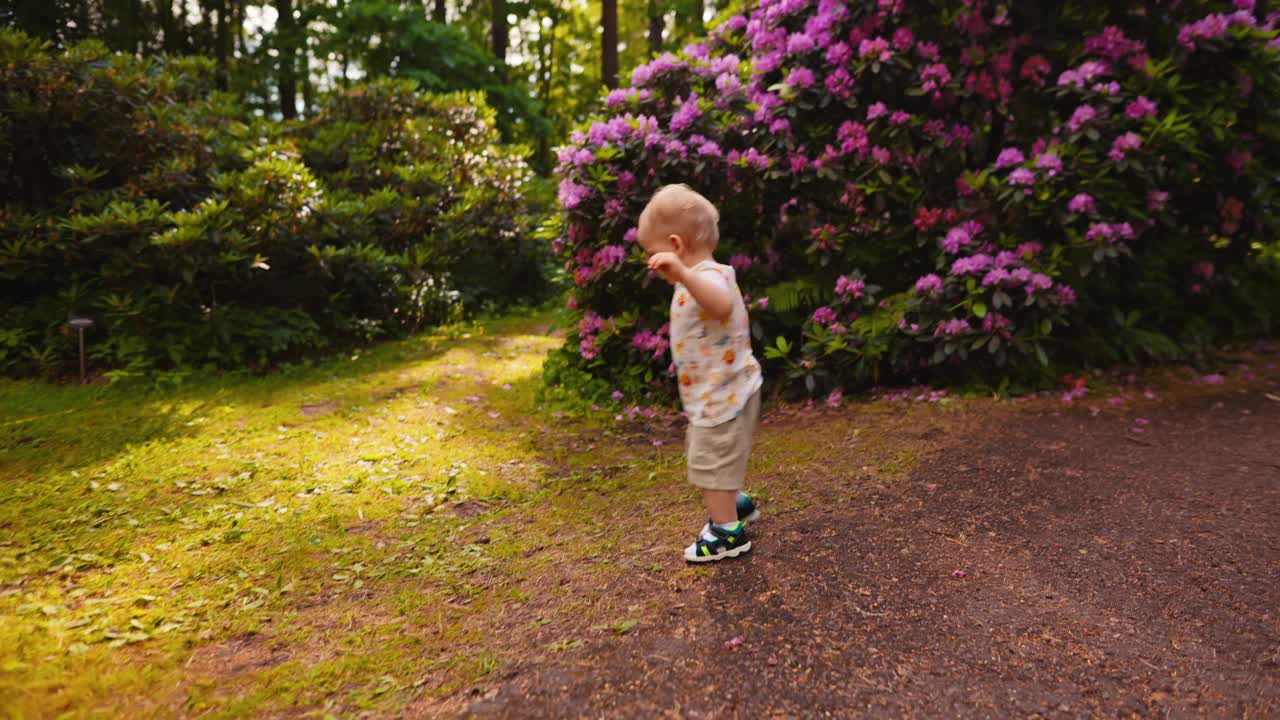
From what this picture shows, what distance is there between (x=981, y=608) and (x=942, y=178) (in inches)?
122

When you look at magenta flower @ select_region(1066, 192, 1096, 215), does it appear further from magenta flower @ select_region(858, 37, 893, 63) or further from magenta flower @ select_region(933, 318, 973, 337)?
magenta flower @ select_region(858, 37, 893, 63)

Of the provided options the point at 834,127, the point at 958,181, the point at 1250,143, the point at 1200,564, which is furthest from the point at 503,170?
the point at 1200,564

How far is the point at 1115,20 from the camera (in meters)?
4.31

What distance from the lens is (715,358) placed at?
250cm

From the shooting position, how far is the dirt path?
1.79 metres

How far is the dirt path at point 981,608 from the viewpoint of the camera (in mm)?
1791

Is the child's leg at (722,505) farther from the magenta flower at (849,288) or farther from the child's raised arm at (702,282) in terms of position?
the magenta flower at (849,288)

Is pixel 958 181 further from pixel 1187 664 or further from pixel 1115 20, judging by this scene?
pixel 1187 664

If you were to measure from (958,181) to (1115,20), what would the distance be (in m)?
1.36

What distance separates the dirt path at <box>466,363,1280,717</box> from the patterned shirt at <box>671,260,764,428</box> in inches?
21.8

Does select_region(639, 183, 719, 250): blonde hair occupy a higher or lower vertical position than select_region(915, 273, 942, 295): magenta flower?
higher

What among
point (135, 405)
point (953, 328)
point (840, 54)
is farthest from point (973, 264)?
point (135, 405)

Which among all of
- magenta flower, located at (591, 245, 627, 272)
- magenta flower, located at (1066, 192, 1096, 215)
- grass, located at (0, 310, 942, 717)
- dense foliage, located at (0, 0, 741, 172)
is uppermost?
dense foliage, located at (0, 0, 741, 172)

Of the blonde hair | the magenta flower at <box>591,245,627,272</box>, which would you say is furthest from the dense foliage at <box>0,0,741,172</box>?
the blonde hair
